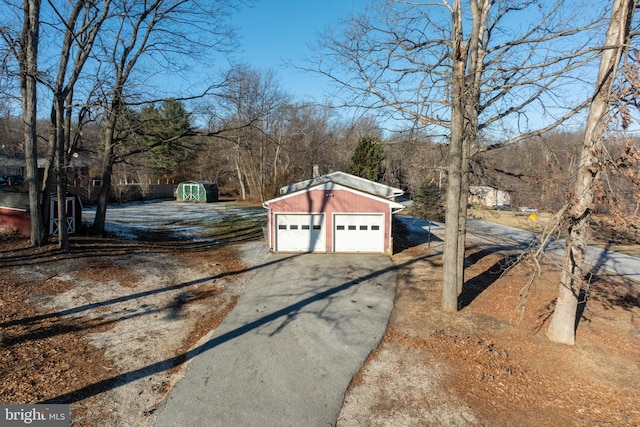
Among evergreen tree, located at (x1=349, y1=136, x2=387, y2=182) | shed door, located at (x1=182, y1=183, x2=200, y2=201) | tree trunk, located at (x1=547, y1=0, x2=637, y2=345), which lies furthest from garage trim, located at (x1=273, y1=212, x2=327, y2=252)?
shed door, located at (x1=182, y1=183, x2=200, y2=201)

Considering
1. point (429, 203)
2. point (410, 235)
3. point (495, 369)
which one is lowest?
point (495, 369)

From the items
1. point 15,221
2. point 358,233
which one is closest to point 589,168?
point 358,233

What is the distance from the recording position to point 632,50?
6.22 metres

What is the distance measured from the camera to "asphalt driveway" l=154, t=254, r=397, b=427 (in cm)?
518

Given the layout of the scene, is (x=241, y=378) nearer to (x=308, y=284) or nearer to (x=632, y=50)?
(x=308, y=284)

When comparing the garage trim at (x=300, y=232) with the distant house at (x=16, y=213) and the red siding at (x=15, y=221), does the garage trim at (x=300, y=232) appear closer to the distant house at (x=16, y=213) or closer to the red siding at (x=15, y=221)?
the distant house at (x=16, y=213)

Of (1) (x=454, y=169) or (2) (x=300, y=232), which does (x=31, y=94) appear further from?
(1) (x=454, y=169)

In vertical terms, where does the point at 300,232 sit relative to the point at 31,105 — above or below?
below

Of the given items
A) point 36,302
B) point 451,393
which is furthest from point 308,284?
point 36,302

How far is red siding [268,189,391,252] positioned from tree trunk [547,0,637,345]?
844 centimetres

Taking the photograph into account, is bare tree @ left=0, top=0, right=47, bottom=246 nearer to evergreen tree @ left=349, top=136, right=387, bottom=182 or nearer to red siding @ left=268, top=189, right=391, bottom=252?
red siding @ left=268, top=189, right=391, bottom=252

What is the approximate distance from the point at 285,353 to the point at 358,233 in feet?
30.2

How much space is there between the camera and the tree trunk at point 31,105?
467 inches

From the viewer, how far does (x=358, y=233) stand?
15609 millimetres
